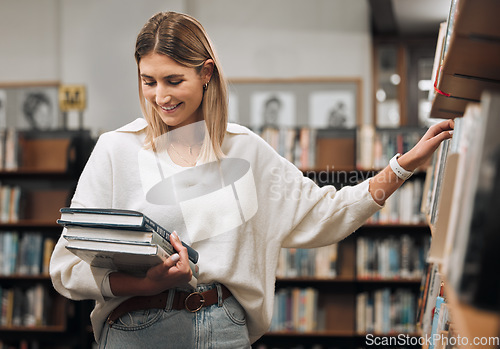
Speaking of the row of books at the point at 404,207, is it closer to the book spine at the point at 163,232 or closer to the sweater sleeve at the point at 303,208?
the sweater sleeve at the point at 303,208

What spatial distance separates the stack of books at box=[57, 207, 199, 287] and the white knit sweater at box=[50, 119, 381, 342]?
13 cm

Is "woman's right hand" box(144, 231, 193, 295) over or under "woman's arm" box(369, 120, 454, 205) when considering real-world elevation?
under

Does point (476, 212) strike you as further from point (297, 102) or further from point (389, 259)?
point (297, 102)

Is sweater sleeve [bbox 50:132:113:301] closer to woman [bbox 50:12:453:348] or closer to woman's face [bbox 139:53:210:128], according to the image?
woman [bbox 50:12:453:348]

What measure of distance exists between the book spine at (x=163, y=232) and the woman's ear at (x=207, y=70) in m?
0.40

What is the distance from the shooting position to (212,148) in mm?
1451

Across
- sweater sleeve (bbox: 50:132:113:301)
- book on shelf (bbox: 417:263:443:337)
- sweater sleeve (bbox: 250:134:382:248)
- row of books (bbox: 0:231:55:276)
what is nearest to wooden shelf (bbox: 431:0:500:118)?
sweater sleeve (bbox: 250:134:382:248)

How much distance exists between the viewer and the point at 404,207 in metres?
4.16

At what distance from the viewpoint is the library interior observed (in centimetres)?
413

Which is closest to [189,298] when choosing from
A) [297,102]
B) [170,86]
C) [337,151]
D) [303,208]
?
[303,208]

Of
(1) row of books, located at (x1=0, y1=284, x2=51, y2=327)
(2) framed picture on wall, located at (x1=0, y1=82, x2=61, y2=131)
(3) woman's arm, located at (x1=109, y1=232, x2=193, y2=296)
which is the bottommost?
(1) row of books, located at (x1=0, y1=284, x2=51, y2=327)

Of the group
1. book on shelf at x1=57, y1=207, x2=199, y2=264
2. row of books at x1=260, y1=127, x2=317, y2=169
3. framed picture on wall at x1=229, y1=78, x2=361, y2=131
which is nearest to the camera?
book on shelf at x1=57, y1=207, x2=199, y2=264

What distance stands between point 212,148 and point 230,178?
89 millimetres

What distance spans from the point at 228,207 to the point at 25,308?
3480 millimetres
